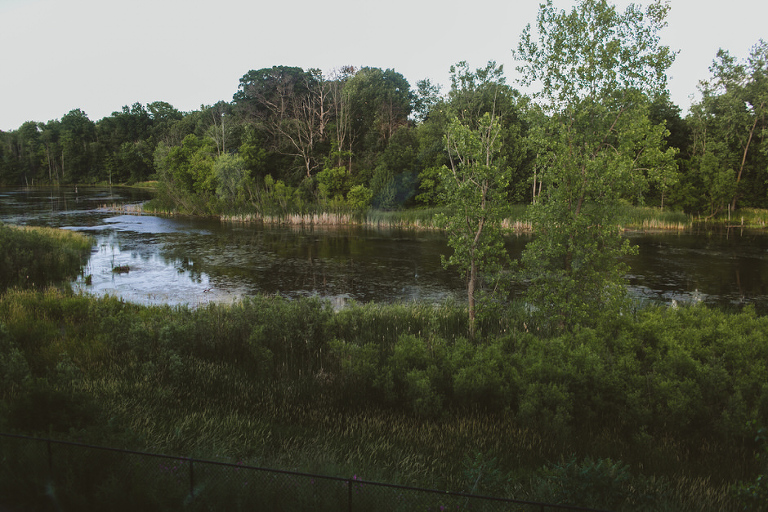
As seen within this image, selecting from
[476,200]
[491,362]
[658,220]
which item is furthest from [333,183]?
[491,362]

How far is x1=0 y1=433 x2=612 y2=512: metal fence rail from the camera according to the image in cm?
506

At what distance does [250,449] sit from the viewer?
6750 mm

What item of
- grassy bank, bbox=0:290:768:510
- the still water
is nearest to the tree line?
the still water

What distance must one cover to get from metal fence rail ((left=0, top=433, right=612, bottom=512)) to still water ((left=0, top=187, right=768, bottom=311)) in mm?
13014

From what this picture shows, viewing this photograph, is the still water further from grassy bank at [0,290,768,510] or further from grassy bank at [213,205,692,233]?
grassy bank at [0,290,768,510]

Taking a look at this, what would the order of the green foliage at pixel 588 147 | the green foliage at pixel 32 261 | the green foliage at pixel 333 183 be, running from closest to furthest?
the green foliage at pixel 588 147, the green foliage at pixel 32 261, the green foliage at pixel 333 183

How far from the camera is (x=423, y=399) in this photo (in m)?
8.62

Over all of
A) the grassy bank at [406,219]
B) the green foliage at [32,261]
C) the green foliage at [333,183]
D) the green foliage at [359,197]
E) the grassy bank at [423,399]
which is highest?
the green foliage at [333,183]

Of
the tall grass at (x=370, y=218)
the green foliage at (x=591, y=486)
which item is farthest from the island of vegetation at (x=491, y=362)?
the tall grass at (x=370, y=218)

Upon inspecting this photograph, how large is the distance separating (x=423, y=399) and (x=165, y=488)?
4.45 meters

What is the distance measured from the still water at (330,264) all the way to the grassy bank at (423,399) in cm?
722

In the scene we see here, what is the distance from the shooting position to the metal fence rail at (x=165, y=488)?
5062mm

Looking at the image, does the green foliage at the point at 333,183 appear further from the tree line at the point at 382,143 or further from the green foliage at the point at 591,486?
the green foliage at the point at 591,486

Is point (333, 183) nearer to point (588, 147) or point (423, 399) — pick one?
point (588, 147)
